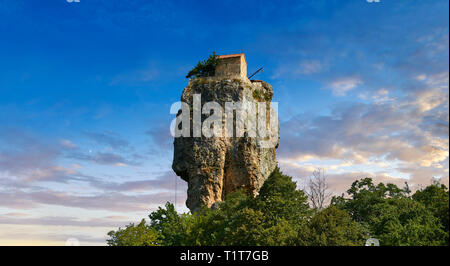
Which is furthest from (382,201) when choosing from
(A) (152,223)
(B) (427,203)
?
(A) (152,223)

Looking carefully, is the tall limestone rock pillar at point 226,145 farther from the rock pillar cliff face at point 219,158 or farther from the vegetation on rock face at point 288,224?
the vegetation on rock face at point 288,224

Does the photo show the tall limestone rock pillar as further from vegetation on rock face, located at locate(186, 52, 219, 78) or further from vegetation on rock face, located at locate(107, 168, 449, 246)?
vegetation on rock face, located at locate(107, 168, 449, 246)

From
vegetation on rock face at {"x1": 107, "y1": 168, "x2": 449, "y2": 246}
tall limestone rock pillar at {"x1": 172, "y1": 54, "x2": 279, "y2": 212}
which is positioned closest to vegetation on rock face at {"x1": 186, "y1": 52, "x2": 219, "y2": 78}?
tall limestone rock pillar at {"x1": 172, "y1": 54, "x2": 279, "y2": 212}

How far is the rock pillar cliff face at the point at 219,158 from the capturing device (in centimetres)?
4769

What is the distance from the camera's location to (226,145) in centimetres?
4950

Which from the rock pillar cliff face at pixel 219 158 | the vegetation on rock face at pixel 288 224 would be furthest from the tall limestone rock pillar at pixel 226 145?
the vegetation on rock face at pixel 288 224

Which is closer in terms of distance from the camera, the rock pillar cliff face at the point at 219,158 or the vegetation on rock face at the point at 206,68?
the rock pillar cliff face at the point at 219,158

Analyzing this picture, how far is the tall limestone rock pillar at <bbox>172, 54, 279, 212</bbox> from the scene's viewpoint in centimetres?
4791

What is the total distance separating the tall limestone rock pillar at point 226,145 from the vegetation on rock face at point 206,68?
1215 mm

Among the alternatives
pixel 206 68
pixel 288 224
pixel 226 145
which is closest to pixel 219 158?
pixel 226 145

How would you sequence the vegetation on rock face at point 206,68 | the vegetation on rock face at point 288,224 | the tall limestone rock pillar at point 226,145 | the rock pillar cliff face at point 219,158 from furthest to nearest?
the vegetation on rock face at point 206,68 < the tall limestone rock pillar at point 226,145 < the rock pillar cliff face at point 219,158 < the vegetation on rock face at point 288,224

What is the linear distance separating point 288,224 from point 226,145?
22771 millimetres
